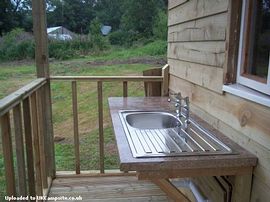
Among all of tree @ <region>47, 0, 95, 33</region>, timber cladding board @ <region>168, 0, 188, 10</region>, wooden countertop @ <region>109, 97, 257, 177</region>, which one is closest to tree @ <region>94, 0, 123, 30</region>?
tree @ <region>47, 0, 95, 33</region>

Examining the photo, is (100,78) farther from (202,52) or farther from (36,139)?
(202,52)

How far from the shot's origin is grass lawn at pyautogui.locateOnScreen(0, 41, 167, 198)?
378 cm

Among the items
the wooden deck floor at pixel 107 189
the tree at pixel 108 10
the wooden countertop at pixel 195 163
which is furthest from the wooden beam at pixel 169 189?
the tree at pixel 108 10

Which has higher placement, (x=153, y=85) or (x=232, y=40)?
(x=232, y=40)

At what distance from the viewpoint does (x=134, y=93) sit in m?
6.05

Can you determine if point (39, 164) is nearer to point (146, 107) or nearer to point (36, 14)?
point (146, 107)

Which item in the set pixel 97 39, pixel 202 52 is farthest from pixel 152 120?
pixel 97 39

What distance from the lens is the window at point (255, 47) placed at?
125 centimetres

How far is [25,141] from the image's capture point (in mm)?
1823

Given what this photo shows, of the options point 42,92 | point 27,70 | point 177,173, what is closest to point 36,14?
point 42,92

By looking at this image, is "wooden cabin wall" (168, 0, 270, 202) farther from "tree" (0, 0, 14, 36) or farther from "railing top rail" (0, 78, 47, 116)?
"tree" (0, 0, 14, 36)

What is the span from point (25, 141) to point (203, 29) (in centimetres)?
135

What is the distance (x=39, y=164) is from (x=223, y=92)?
148cm

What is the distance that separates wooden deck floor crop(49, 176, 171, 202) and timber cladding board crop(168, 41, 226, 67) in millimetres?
1147
